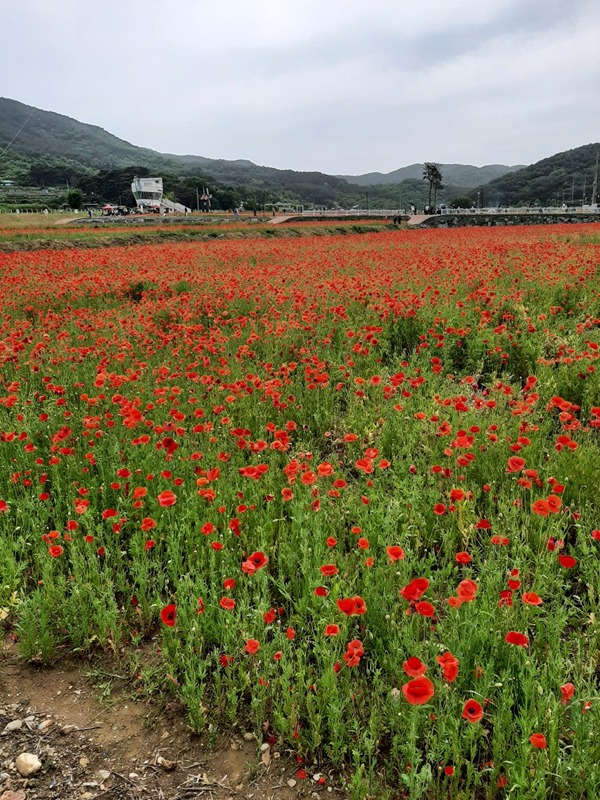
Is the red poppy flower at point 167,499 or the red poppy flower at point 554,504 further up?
the red poppy flower at point 554,504

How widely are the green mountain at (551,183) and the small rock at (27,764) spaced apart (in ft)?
448

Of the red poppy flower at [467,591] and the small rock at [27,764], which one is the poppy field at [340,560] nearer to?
the red poppy flower at [467,591]

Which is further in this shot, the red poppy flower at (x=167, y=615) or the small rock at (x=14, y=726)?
the small rock at (x=14, y=726)

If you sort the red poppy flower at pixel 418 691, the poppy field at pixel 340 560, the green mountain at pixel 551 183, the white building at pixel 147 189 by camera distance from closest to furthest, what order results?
the red poppy flower at pixel 418 691 < the poppy field at pixel 340 560 < the white building at pixel 147 189 < the green mountain at pixel 551 183

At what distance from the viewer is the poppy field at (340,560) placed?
2029 mm

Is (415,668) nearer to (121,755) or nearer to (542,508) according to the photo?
(542,508)

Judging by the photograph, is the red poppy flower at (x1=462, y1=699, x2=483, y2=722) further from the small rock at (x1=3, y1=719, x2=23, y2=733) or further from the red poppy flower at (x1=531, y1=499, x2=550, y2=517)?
the small rock at (x1=3, y1=719, x2=23, y2=733)

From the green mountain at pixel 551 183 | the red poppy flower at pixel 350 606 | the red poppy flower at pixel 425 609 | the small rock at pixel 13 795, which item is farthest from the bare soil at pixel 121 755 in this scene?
the green mountain at pixel 551 183

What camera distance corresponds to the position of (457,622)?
2281 millimetres

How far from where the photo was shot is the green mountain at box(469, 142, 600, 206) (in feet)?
435

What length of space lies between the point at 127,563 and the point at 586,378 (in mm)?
4458

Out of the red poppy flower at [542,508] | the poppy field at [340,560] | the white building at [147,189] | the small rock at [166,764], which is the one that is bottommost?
the small rock at [166,764]

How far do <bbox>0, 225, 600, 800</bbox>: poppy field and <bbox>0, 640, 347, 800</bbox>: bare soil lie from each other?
0.09 meters

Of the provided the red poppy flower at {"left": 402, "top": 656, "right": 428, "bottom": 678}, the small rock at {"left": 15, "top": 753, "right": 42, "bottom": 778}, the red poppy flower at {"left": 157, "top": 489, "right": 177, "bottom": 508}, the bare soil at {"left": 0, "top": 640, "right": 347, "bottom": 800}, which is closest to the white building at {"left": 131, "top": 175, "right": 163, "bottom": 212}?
the red poppy flower at {"left": 157, "top": 489, "right": 177, "bottom": 508}
